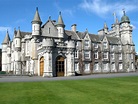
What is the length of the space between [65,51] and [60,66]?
3097 millimetres

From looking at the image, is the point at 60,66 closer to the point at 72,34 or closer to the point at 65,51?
the point at 65,51

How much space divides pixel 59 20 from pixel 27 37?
29.8 feet

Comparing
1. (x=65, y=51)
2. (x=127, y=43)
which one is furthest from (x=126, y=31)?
(x=65, y=51)

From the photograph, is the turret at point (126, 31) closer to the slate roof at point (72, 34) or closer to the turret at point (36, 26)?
the slate roof at point (72, 34)

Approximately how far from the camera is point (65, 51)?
3631 cm

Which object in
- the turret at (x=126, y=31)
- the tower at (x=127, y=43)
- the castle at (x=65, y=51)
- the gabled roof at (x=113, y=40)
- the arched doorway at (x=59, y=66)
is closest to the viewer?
the arched doorway at (x=59, y=66)

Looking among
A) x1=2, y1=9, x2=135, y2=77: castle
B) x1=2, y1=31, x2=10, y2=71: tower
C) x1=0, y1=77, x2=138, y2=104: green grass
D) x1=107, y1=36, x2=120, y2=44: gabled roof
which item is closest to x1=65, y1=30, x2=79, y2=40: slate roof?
x1=2, y1=9, x2=135, y2=77: castle

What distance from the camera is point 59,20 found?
4688 cm

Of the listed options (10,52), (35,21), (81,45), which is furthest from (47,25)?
(10,52)

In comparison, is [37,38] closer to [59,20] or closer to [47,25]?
[47,25]

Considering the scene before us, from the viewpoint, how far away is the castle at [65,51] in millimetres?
35653

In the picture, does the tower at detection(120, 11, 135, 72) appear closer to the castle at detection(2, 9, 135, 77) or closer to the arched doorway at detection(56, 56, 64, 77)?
the castle at detection(2, 9, 135, 77)

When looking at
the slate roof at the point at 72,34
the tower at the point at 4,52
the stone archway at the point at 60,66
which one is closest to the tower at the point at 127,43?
the slate roof at the point at 72,34

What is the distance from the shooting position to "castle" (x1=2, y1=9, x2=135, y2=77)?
3565cm
